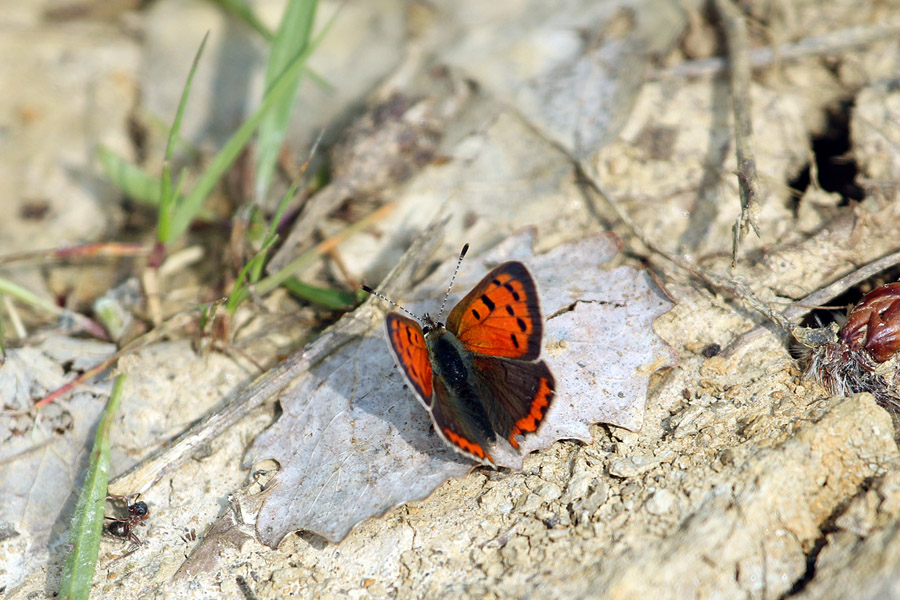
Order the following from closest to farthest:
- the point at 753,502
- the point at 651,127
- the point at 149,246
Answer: the point at 753,502 < the point at 651,127 < the point at 149,246

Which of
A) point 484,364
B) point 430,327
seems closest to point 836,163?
point 484,364

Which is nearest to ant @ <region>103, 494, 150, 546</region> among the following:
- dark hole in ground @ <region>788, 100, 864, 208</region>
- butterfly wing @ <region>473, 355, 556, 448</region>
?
butterfly wing @ <region>473, 355, 556, 448</region>

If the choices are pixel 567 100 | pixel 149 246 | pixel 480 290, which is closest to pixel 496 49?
pixel 567 100

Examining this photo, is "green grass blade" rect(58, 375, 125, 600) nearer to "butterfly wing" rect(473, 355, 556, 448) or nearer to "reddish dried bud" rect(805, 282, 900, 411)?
"butterfly wing" rect(473, 355, 556, 448)

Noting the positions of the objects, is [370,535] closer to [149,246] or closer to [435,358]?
[435,358]

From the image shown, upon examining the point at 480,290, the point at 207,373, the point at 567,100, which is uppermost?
the point at 567,100
